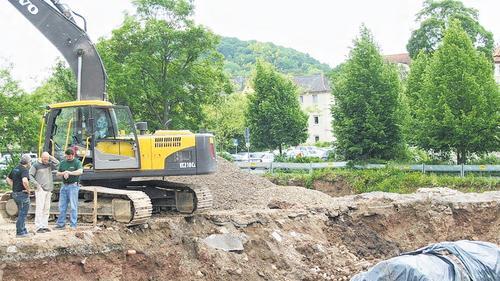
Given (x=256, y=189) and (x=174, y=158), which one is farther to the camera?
(x=256, y=189)

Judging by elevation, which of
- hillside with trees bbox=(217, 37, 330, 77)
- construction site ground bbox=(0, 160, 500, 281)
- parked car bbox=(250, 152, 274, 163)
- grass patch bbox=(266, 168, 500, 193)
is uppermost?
hillside with trees bbox=(217, 37, 330, 77)

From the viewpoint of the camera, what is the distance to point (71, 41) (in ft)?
49.3

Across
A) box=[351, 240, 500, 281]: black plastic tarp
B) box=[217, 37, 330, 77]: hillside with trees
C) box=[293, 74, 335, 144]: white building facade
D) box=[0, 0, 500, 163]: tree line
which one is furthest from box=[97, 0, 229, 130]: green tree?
box=[217, 37, 330, 77]: hillside with trees

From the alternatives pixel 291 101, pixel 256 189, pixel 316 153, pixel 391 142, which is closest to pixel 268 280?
pixel 256 189

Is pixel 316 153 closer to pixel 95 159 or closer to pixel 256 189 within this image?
pixel 256 189

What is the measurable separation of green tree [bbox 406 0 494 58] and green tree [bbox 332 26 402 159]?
30142 millimetres

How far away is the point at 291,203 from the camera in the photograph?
19.0m

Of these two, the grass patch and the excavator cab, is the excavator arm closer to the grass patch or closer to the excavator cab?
the excavator cab

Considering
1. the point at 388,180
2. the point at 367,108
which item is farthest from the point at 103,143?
the point at 367,108

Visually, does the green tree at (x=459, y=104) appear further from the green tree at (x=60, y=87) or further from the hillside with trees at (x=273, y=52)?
the hillside with trees at (x=273, y=52)

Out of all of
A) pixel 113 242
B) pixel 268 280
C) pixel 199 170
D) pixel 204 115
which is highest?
pixel 204 115

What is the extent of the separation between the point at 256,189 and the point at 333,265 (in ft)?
18.2

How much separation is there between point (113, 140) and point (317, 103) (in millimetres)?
57966

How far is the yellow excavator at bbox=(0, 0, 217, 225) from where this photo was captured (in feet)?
46.2
